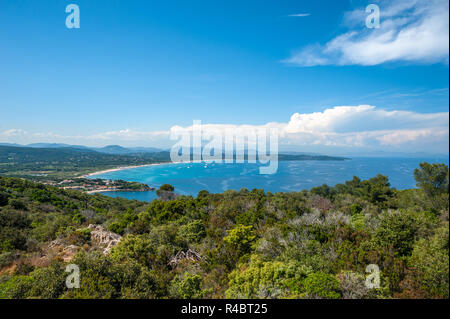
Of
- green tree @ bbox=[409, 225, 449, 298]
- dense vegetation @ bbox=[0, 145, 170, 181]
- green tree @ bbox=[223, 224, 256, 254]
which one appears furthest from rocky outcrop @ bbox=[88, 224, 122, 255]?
dense vegetation @ bbox=[0, 145, 170, 181]

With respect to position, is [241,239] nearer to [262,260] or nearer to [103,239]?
[262,260]

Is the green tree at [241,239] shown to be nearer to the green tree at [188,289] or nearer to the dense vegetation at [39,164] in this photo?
the green tree at [188,289]

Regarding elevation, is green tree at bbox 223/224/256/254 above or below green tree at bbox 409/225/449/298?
below

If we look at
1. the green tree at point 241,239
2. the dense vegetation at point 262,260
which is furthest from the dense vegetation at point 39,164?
the green tree at point 241,239

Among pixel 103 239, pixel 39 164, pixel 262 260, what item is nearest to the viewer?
pixel 262 260

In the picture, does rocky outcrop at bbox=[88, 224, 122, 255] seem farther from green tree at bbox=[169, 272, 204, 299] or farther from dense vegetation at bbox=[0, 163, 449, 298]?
green tree at bbox=[169, 272, 204, 299]

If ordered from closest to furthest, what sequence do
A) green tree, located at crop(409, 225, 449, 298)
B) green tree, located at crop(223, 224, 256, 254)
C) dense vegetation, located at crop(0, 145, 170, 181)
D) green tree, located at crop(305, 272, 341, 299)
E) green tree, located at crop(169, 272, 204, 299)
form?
1. green tree, located at crop(409, 225, 449, 298)
2. green tree, located at crop(305, 272, 341, 299)
3. green tree, located at crop(169, 272, 204, 299)
4. green tree, located at crop(223, 224, 256, 254)
5. dense vegetation, located at crop(0, 145, 170, 181)

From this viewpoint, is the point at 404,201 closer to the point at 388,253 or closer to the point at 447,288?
the point at 388,253

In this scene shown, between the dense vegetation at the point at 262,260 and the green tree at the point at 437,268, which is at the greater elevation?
the green tree at the point at 437,268

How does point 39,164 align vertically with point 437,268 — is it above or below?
below

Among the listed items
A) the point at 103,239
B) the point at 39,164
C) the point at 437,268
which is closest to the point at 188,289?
the point at 437,268
